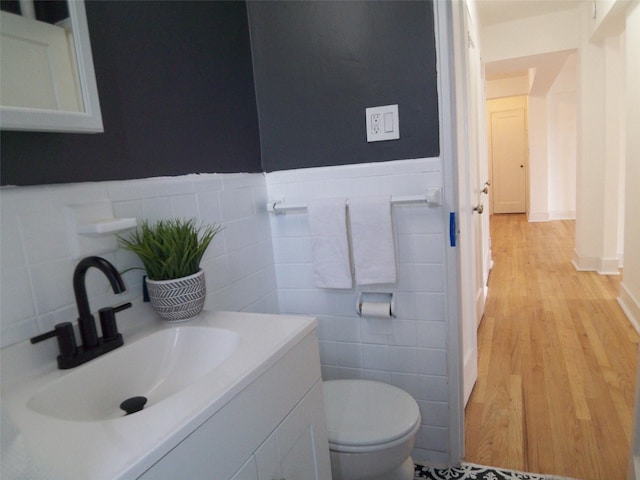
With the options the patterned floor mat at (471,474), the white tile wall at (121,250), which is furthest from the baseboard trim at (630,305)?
the white tile wall at (121,250)

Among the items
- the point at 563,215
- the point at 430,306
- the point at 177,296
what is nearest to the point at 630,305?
the point at 430,306

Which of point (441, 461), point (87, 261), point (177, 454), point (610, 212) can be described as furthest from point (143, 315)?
point (610, 212)

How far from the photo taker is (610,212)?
3.65 m

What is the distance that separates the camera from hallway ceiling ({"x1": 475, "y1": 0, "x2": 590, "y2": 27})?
3543 millimetres

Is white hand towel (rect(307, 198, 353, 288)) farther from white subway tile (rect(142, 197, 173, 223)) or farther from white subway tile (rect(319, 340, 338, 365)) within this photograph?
white subway tile (rect(142, 197, 173, 223))

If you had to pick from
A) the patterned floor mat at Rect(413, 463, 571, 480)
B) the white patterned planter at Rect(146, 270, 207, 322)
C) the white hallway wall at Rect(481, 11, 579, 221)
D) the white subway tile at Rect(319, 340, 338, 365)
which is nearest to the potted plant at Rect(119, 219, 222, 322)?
the white patterned planter at Rect(146, 270, 207, 322)

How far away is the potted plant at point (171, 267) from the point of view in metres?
0.99

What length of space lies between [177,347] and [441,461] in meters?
1.19

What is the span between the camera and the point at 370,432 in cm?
121

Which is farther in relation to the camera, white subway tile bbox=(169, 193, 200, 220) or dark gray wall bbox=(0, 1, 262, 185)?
white subway tile bbox=(169, 193, 200, 220)

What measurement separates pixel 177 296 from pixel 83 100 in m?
0.48

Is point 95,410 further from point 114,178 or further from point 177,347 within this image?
point 114,178

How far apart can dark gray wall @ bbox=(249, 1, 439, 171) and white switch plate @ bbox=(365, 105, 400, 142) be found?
2 cm

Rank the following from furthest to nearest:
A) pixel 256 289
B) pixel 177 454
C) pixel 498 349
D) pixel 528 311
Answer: pixel 528 311 → pixel 498 349 → pixel 256 289 → pixel 177 454
